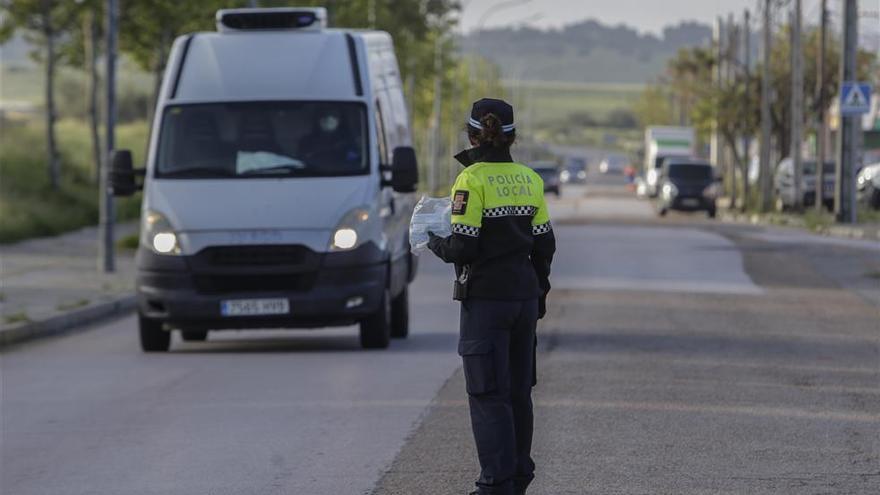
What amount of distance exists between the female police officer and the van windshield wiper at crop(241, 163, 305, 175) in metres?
8.16

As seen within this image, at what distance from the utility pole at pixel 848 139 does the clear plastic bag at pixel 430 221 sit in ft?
108

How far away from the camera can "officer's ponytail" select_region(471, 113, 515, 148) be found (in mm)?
7578

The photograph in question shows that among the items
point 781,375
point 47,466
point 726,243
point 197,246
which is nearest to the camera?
point 47,466

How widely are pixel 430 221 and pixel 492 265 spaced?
12.1 inches

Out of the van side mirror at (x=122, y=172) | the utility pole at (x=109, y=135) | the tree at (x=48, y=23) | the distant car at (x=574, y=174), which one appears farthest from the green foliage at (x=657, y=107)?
the van side mirror at (x=122, y=172)

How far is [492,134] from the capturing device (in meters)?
7.60

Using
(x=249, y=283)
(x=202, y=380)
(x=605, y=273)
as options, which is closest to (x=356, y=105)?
(x=249, y=283)

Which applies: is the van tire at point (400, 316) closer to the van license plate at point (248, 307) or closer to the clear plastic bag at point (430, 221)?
the van license plate at point (248, 307)

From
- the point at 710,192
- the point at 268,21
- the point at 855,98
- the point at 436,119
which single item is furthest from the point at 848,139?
the point at 436,119

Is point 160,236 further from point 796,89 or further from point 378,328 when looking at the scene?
point 796,89

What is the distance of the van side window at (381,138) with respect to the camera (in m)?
16.2

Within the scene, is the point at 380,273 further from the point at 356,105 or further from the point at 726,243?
the point at 726,243

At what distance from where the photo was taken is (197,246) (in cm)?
1533

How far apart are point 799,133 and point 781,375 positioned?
35192mm
